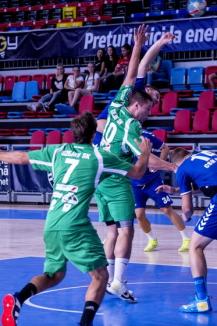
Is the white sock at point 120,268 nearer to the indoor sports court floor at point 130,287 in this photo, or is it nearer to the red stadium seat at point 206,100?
the indoor sports court floor at point 130,287

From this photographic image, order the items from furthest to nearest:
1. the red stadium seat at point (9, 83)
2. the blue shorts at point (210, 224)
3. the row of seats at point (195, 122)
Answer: the red stadium seat at point (9, 83) → the row of seats at point (195, 122) → the blue shorts at point (210, 224)

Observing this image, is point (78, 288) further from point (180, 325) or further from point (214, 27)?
point (214, 27)

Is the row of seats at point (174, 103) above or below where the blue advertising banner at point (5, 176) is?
above

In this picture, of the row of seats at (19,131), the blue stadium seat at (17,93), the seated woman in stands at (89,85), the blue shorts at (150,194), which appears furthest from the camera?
the blue stadium seat at (17,93)

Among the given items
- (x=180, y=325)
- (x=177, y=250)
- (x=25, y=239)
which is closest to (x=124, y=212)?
(x=180, y=325)

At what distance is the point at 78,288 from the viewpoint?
8.27 meters

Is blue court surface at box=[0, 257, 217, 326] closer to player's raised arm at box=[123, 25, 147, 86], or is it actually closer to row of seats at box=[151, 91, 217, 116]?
player's raised arm at box=[123, 25, 147, 86]

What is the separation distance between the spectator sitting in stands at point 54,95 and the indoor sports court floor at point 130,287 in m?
9.46

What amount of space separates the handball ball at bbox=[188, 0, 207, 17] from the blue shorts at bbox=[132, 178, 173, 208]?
10717 mm

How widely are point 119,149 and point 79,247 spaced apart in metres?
2.10

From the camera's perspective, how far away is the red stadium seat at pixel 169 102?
2072cm

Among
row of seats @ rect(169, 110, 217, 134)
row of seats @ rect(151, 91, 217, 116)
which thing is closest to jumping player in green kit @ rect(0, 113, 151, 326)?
row of seats @ rect(169, 110, 217, 134)

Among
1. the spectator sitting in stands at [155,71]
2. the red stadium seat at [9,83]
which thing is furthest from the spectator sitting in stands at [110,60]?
the red stadium seat at [9,83]

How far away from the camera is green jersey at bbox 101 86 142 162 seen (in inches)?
303
